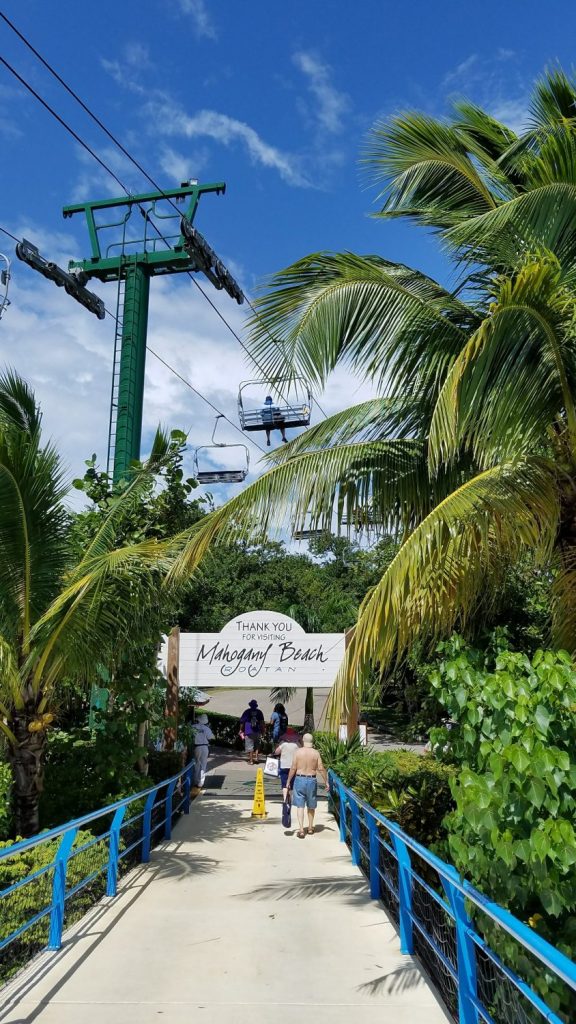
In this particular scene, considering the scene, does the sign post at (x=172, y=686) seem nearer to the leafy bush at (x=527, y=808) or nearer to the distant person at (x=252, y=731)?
the distant person at (x=252, y=731)

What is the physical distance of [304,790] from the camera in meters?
10.3

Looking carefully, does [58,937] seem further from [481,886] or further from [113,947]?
[481,886]

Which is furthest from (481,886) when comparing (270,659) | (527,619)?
(270,659)

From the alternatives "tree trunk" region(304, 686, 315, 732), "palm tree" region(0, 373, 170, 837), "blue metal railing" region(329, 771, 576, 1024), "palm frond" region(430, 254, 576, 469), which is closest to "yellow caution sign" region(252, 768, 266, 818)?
"palm tree" region(0, 373, 170, 837)

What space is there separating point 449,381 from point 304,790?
7.21 m

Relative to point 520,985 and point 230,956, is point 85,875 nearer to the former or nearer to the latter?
point 230,956

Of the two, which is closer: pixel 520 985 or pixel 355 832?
pixel 520 985

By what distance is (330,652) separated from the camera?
→ 44.2 feet

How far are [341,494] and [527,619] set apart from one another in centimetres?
463

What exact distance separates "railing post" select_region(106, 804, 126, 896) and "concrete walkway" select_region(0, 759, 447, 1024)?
13 cm

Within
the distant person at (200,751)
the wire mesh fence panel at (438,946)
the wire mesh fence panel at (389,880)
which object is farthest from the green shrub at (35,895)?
the distant person at (200,751)

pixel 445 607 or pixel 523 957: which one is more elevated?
pixel 445 607

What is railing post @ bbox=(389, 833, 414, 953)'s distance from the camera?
5.21 meters

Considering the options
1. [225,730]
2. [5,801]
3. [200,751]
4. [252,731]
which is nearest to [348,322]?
[5,801]
